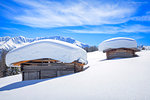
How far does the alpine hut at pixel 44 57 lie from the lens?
6.84 metres

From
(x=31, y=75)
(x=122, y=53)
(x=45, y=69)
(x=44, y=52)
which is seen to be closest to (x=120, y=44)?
(x=122, y=53)

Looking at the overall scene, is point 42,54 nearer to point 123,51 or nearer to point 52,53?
point 52,53

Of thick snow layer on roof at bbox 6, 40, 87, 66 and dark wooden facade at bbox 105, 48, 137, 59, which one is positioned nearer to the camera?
thick snow layer on roof at bbox 6, 40, 87, 66

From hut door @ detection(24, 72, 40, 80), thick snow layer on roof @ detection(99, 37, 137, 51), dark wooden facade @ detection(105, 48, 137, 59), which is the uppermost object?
thick snow layer on roof @ detection(99, 37, 137, 51)

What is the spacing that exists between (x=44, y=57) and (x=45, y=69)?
164 centimetres

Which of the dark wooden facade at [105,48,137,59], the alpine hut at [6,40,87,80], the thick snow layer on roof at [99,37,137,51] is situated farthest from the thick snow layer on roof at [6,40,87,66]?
the dark wooden facade at [105,48,137,59]

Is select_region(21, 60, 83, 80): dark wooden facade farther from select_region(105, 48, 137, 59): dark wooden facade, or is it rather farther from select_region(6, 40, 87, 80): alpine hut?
select_region(105, 48, 137, 59): dark wooden facade

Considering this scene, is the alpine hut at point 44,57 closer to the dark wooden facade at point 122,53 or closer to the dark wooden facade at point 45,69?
the dark wooden facade at point 45,69

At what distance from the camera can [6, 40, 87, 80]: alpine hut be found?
22.4 ft

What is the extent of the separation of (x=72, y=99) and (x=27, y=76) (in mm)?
6297

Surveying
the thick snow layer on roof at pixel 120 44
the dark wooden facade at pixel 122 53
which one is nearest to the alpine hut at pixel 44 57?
the thick snow layer on roof at pixel 120 44

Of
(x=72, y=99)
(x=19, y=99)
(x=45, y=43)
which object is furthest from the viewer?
(x=45, y=43)

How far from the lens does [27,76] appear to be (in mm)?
8180

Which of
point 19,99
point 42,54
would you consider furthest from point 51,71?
point 19,99
